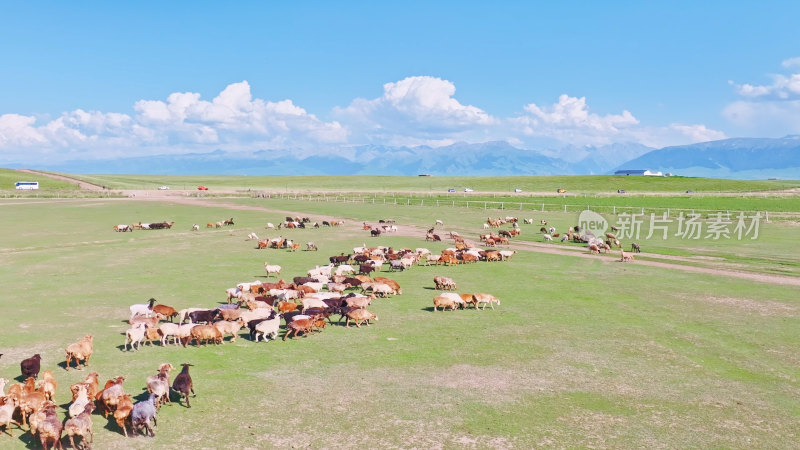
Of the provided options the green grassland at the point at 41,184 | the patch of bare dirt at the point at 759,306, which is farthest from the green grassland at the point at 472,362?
the green grassland at the point at 41,184

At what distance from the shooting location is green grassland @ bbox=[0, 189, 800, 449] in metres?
10.5

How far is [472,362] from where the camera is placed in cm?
1428

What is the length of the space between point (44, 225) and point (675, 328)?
50767mm

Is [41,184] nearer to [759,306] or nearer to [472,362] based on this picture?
[472,362]

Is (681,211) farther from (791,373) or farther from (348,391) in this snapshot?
(348,391)

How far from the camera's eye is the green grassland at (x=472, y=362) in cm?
1054

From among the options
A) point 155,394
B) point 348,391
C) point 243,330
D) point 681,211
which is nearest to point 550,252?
point 243,330

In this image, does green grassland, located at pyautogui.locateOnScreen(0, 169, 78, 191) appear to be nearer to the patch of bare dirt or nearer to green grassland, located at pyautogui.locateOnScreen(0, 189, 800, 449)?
green grassland, located at pyautogui.locateOnScreen(0, 189, 800, 449)

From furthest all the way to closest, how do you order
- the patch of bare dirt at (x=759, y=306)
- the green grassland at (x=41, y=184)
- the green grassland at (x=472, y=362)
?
the green grassland at (x=41, y=184) < the patch of bare dirt at (x=759, y=306) < the green grassland at (x=472, y=362)

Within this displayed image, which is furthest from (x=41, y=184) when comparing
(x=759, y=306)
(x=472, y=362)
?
(x=759, y=306)

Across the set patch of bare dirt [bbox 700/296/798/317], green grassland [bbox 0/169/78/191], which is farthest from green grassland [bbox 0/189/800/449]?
green grassland [bbox 0/169/78/191]

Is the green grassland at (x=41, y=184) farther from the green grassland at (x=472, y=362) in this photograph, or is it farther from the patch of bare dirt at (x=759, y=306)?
the patch of bare dirt at (x=759, y=306)

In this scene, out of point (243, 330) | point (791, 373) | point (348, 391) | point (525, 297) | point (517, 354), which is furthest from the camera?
point (525, 297)

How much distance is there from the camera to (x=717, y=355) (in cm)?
1508
